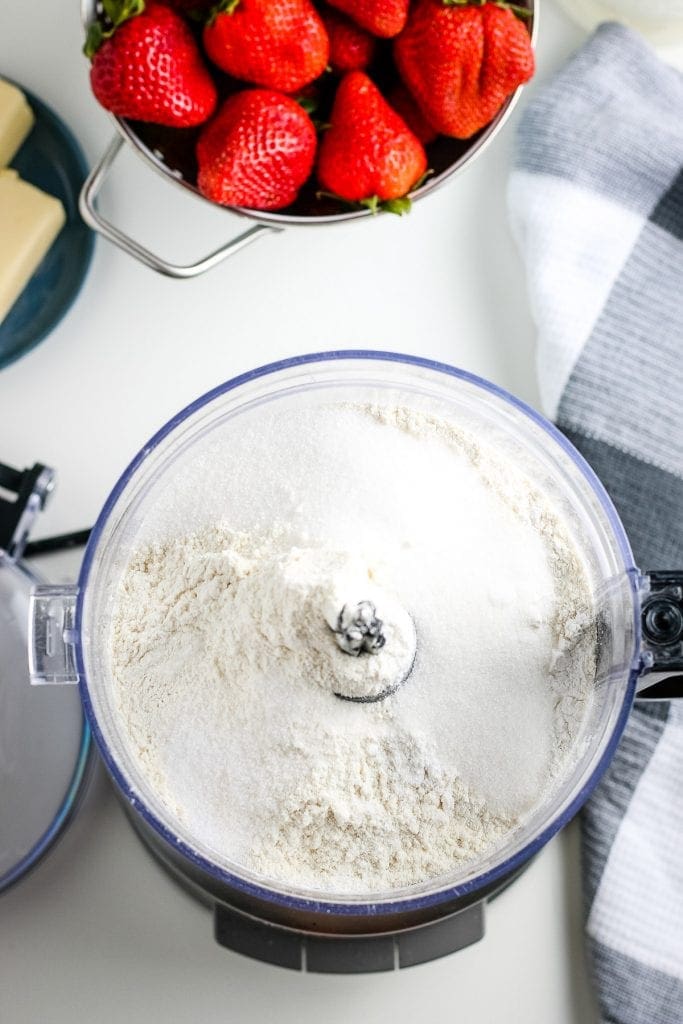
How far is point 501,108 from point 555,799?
372 millimetres

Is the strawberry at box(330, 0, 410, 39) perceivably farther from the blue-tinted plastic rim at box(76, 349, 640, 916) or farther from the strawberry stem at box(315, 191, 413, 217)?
the blue-tinted plastic rim at box(76, 349, 640, 916)

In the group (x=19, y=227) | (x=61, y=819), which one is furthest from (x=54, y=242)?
(x=61, y=819)

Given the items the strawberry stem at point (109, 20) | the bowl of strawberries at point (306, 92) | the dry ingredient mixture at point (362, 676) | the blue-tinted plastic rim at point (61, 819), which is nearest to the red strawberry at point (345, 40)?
the bowl of strawberries at point (306, 92)

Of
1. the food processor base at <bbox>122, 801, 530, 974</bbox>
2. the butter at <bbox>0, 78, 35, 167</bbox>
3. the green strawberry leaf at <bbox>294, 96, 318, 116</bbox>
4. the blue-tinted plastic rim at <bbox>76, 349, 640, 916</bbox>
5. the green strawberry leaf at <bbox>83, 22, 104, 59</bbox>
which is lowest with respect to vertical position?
the food processor base at <bbox>122, 801, 530, 974</bbox>

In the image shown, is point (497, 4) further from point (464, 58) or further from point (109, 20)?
point (109, 20)

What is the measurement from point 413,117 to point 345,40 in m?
0.06

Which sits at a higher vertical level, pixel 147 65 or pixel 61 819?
pixel 147 65

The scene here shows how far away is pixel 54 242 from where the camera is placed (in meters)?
0.69

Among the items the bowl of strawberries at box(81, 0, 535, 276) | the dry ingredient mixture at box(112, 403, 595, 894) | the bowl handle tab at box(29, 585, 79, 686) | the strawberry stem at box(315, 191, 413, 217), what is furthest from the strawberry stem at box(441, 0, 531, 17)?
the bowl handle tab at box(29, 585, 79, 686)

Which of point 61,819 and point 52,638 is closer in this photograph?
point 52,638

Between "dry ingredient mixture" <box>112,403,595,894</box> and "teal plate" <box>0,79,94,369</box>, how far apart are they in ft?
0.78

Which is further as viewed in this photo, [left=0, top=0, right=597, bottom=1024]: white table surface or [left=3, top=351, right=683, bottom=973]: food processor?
[left=0, top=0, right=597, bottom=1024]: white table surface

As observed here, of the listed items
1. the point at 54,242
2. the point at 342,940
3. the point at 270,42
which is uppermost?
the point at 270,42

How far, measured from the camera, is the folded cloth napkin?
2.09 feet
